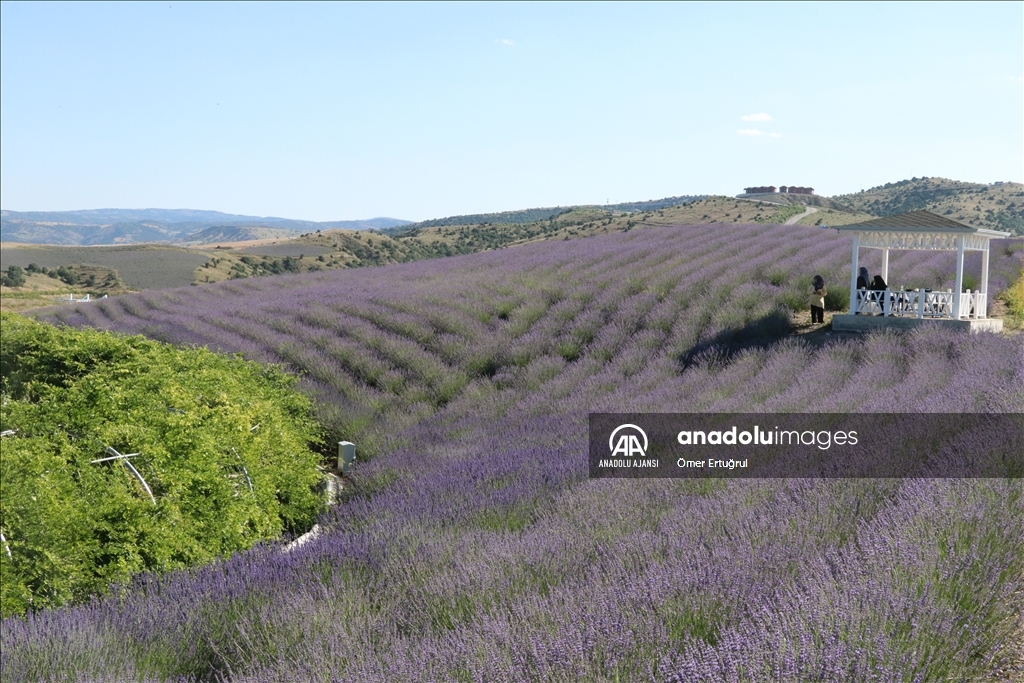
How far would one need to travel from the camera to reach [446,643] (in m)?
2.59

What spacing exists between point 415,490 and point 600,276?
10.5 meters

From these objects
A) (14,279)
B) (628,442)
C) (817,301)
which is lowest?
(14,279)

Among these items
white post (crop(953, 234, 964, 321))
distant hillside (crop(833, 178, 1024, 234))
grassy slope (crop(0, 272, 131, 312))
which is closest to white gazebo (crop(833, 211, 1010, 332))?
white post (crop(953, 234, 964, 321))

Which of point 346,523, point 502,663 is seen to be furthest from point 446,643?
point 346,523

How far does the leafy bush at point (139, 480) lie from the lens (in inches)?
197

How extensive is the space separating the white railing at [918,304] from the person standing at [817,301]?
0.54 metres

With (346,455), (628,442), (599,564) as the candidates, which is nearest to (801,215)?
(346,455)

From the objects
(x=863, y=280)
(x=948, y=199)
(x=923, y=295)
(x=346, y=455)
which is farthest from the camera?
(x=948, y=199)

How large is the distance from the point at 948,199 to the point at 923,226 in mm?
50018

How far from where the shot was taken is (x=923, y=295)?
431 inches

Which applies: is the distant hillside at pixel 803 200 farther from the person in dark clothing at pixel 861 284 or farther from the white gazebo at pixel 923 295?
the person in dark clothing at pixel 861 284

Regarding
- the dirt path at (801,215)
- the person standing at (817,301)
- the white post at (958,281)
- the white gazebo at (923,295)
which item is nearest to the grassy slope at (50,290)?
the person standing at (817,301)

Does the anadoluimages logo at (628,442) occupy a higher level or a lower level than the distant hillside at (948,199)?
lower

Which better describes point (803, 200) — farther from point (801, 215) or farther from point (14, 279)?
point (14, 279)
